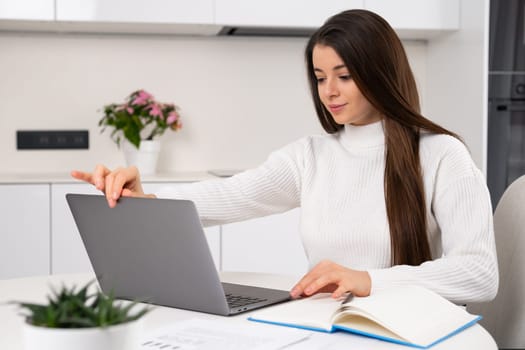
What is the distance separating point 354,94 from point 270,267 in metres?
1.51

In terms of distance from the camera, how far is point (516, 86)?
3229mm

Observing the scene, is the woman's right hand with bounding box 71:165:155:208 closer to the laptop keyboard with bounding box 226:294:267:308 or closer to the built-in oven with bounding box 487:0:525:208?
the laptop keyboard with bounding box 226:294:267:308

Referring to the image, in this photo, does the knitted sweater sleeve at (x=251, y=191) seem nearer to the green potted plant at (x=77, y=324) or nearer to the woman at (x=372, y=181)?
the woman at (x=372, y=181)

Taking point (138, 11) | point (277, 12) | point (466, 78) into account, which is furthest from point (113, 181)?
point (466, 78)

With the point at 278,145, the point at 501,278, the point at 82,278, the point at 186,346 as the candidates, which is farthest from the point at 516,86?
the point at 186,346

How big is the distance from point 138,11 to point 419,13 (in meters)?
1.16

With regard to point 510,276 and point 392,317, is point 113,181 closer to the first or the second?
point 392,317

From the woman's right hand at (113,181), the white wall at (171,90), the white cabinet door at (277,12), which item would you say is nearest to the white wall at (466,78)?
the white wall at (171,90)

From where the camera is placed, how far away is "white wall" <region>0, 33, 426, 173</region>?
339cm

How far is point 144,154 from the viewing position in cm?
329

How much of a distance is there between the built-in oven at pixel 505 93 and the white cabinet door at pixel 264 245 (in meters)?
0.86

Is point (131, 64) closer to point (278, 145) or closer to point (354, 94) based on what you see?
point (278, 145)

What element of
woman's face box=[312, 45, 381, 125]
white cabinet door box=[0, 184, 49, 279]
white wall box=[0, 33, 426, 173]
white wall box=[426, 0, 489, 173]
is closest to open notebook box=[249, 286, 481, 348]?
woman's face box=[312, 45, 381, 125]

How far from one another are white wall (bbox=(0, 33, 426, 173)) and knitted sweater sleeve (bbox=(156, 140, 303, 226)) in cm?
160
